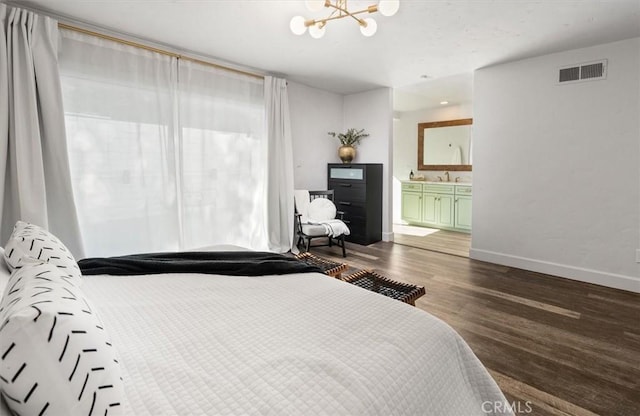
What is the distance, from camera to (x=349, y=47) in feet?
11.2

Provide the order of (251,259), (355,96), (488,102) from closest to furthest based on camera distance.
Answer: (251,259)
(488,102)
(355,96)

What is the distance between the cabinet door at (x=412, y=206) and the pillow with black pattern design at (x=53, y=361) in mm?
6393

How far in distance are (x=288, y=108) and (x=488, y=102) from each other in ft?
8.49

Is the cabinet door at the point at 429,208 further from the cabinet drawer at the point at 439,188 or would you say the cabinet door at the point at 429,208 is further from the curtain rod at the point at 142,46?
the curtain rod at the point at 142,46

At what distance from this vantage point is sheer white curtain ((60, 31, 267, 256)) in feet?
9.82

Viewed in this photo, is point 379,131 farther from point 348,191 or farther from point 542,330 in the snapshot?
point 542,330

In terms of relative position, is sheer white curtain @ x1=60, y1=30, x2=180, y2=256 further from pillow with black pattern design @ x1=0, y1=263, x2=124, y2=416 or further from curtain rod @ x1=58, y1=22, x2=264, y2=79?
pillow with black pattern design @ x1=0, y1=263, x2=124, y2=416

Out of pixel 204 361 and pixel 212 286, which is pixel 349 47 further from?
pixel 204 361

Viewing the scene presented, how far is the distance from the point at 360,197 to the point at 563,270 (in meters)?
2.63

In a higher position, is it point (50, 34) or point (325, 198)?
point (50, 34)

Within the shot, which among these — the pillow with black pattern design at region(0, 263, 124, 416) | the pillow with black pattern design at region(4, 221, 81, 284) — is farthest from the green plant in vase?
the pillow with black pattern design at region(0, 263, 124, 416)

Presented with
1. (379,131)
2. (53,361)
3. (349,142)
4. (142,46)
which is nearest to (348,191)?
(349,142)

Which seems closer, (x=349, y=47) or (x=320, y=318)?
(x=320, y=318)

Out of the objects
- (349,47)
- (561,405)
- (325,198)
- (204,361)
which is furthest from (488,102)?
(204,361)
